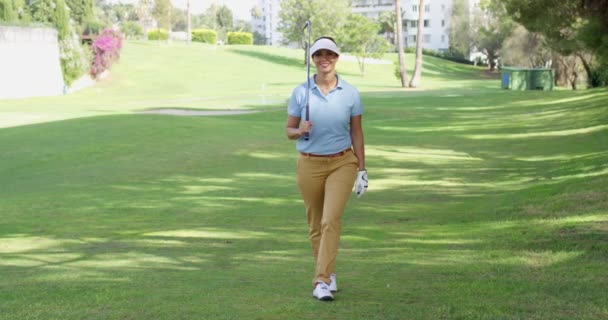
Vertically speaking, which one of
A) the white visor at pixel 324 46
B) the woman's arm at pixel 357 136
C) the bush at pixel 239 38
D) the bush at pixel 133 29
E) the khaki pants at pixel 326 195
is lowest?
the bush at pixel 239 38

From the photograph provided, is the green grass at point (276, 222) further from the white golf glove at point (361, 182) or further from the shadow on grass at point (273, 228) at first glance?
the white golf glove at point (361, 182)

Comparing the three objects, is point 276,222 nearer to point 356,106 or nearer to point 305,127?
point 356,106

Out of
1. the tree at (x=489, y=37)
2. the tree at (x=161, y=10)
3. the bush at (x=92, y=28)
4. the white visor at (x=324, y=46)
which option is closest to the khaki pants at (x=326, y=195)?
the white visor at (x=324, y=46)

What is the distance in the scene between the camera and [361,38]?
93.1 meters

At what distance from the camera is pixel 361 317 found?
21.4 ft

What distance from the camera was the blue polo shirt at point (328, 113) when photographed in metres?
7.51

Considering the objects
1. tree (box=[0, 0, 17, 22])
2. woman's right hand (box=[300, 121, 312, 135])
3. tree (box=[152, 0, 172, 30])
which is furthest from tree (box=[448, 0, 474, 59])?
woman's right hand (box=[300, 121, 312, 135])

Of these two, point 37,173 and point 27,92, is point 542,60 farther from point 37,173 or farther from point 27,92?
point 37,173

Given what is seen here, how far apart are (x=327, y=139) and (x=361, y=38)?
86.5 metres

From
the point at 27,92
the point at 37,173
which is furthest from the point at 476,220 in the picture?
the point at 27,92

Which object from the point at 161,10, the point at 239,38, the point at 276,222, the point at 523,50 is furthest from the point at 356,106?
the point at 239,38

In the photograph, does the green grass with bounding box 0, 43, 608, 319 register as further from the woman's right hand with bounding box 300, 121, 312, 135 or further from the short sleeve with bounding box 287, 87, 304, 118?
the short sleeve with bounding box 287, 87, 304, 118

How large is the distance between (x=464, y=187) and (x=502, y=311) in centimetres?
1180

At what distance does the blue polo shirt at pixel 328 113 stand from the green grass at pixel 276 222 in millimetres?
1203
